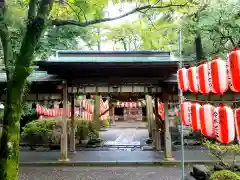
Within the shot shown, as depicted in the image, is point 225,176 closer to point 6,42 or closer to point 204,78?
point 204,78

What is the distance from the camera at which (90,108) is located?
24297 millimetres

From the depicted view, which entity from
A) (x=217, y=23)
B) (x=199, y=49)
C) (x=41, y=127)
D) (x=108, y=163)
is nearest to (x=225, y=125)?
(x=108, y=163)

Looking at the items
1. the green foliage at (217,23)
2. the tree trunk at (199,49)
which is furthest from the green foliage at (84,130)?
the green foliage at (217,23)

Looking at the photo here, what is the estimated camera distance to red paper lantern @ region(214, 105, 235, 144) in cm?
674

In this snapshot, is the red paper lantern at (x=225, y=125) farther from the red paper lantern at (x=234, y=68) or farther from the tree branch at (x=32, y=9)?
the tree branch at (x=32, y=9)

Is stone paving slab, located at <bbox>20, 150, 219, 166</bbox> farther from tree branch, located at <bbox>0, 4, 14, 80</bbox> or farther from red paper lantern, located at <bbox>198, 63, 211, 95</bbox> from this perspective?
tree branch, located at <bbox>0, 4, 14, 80</bbox>

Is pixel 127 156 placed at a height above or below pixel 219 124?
below

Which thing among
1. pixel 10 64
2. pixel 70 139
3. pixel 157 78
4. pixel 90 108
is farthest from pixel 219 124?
pixel 90 108

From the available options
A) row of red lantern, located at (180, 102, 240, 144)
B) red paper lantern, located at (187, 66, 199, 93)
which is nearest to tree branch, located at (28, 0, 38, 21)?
red paper lantern, located at (187, 66, 199, 93)

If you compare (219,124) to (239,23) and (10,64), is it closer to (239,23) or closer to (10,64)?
(10,64)

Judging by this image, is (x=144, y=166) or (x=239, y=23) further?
(x=239, y=23)

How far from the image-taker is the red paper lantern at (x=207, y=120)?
761 centimetres

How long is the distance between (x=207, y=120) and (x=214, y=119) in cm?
31

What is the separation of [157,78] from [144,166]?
12.7ft
